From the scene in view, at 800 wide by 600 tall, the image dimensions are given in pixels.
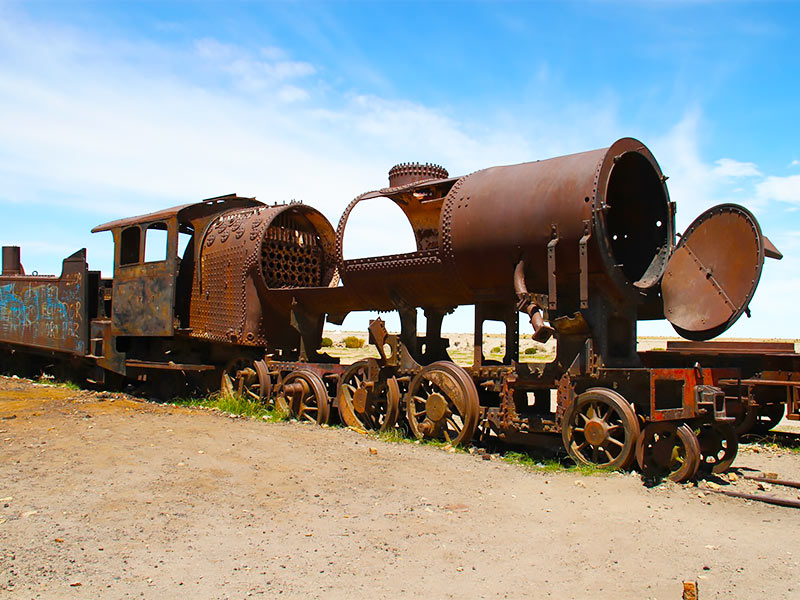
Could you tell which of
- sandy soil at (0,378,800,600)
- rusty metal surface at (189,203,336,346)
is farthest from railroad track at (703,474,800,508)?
rusty metal surface at (189,203,336,346)

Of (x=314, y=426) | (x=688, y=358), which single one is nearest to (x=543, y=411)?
(x=688, y=358)

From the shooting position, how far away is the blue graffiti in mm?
12992

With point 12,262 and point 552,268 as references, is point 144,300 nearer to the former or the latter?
point 12,262

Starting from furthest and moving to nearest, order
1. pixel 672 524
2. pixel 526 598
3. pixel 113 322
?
pixel 113 322, pixel 672 524, pixel 526 598

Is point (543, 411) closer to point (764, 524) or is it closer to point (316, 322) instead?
point (764, 524)

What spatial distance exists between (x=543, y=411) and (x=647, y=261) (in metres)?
2.03

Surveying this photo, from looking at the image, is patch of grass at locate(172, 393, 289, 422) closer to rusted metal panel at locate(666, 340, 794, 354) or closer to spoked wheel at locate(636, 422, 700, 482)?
spoked wheel at locate(636, 422, 700, 482)

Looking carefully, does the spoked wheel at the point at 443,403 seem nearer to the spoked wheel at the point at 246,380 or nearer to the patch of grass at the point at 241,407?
the patch of grass at the point at 241,407

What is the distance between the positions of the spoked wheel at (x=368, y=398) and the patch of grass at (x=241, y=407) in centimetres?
112


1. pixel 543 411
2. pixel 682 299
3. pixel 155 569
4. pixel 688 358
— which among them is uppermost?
pixel 682 299

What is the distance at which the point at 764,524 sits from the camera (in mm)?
5027

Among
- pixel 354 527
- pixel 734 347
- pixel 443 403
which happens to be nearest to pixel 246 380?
pixel 443 403

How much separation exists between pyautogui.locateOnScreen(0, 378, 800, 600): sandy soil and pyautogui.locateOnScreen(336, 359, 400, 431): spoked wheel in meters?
1.16

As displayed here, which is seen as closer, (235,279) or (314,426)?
(314,426)
